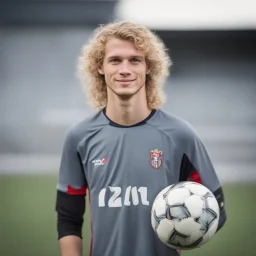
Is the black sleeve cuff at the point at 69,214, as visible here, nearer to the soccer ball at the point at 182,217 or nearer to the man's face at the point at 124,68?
the soccer ball at the point at 182,217

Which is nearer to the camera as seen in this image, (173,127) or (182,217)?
(182,217)

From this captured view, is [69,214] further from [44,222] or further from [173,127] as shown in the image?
[44,222]

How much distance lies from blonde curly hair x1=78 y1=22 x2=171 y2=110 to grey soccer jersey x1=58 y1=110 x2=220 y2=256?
0.21m

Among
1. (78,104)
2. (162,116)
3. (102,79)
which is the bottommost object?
(162,116)

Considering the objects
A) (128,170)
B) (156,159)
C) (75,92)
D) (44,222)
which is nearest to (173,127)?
(156,159)

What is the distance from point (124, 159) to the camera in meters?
2.71

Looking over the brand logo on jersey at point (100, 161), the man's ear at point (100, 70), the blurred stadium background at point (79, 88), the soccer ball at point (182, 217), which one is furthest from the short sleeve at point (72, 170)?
the blurred stadium background at point (79, 88)

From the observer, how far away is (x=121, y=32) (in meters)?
2.76

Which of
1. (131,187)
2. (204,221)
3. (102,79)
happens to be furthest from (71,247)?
(102,79)

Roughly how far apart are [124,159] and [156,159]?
151mm

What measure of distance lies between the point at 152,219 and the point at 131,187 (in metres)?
0.19

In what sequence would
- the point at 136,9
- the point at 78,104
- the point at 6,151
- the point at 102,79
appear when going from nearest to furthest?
1. the point at 102,79
2. the point at 136,9
3. the point at 6,151
4. the point at 78,104

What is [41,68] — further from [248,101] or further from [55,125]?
[248,101]

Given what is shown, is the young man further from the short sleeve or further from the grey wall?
the grey wall
